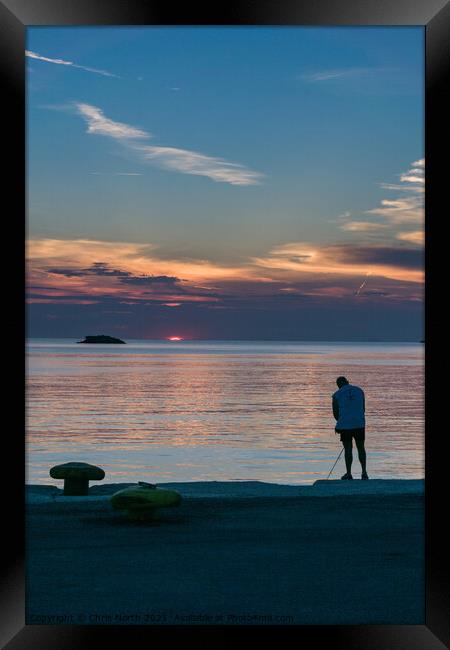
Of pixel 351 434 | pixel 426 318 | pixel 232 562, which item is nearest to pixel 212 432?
pixel 351 434

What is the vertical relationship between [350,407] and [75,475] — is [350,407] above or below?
above

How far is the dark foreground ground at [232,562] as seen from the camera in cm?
744

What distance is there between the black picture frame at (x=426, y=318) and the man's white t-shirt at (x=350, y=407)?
32.6ft

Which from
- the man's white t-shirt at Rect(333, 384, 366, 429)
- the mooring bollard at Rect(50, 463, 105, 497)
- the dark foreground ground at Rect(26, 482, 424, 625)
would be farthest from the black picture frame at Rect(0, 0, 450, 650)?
the man's white t-shirt at Rect(333, 384, 366, 429)

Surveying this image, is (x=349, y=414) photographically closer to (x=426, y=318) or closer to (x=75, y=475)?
(x=75, y=475)

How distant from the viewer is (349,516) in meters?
11.7

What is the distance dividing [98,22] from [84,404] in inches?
1632

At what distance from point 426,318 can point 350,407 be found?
10343 millimetres

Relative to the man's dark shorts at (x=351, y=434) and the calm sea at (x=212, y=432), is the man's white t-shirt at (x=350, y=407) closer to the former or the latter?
the man's dark shorts at (x=351, y=434)

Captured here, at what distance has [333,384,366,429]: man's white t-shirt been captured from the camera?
53.6 feet

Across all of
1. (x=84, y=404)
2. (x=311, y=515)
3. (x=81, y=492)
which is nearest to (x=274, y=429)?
(x=84, y=404)

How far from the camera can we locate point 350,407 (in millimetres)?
16484

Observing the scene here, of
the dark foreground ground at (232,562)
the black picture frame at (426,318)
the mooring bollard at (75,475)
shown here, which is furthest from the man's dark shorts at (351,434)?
the black picture frame at (426,318)

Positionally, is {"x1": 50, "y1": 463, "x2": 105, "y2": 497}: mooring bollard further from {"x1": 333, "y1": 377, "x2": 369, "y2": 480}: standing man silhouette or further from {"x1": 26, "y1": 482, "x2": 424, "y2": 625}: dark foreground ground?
{"x1": 333, "y1": 377, "x2": 369, "y2": 480}: standing man silhouette
